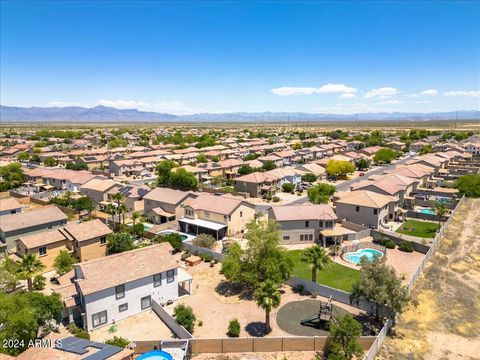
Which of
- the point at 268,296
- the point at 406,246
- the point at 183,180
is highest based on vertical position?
the point at 183,180

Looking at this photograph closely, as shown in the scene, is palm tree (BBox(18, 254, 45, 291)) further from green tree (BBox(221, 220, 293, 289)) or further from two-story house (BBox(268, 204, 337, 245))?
two-story house (BBox(268, 204, 337, 245))

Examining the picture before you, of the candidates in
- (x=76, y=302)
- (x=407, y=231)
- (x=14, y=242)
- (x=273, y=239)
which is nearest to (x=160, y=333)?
(x=76, y=302)

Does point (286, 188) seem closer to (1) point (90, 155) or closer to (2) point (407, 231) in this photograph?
(2) point (407, 231)

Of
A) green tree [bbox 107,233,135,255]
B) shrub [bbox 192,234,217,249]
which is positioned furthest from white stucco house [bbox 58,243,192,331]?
shrub [bbox 192,234,217,249]

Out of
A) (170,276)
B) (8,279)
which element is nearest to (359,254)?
(170,276)

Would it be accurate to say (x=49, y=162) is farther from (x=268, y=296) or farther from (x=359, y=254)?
(x=268, y=296)
